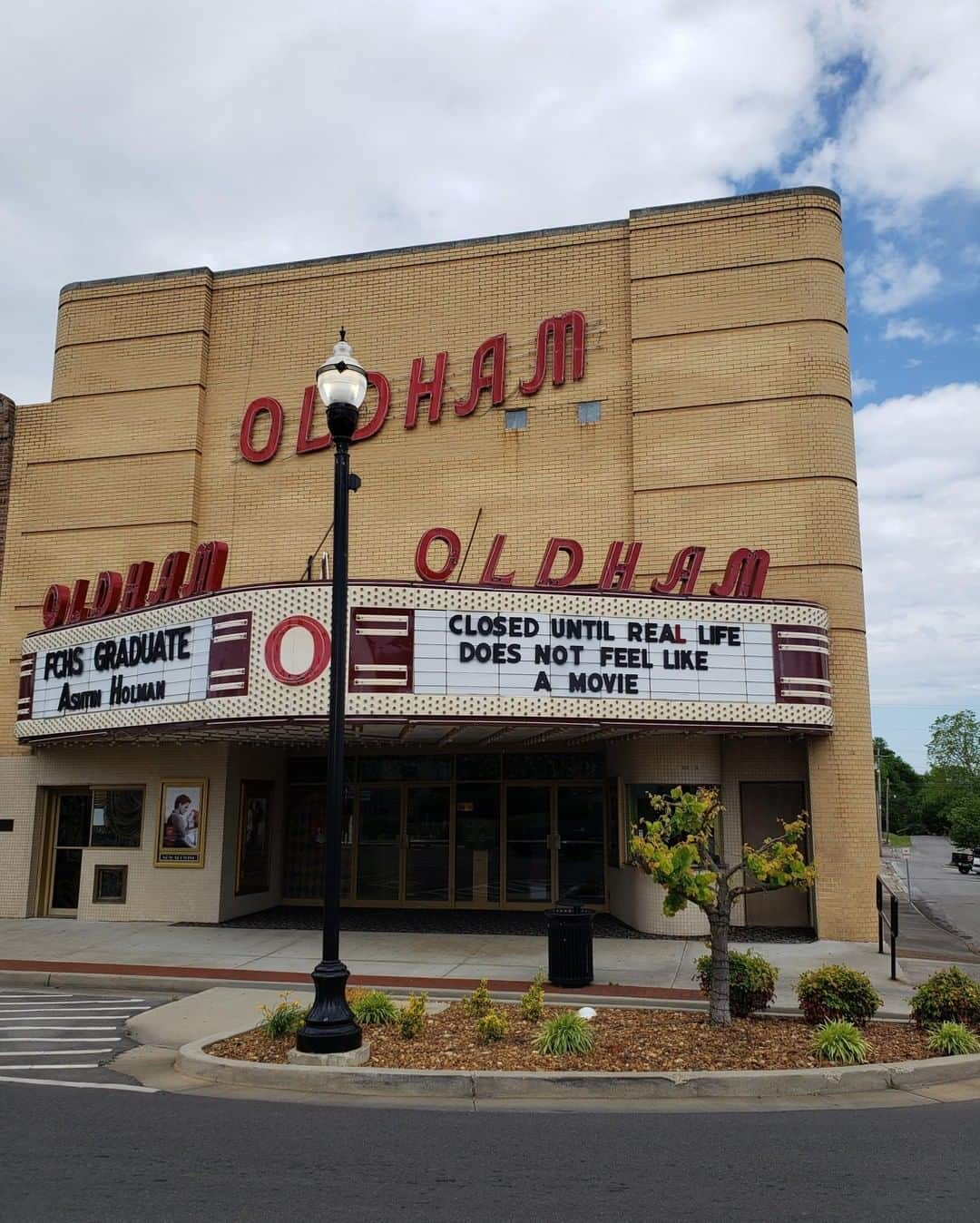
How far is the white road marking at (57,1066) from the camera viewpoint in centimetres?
947

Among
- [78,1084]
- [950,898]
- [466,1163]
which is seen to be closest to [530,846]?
[78,1084]

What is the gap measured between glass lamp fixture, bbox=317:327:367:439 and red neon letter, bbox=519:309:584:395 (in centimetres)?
1016

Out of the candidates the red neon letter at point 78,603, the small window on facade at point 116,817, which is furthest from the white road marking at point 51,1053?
the red neon letter at point 78,603

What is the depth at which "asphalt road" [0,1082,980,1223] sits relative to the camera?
5.92 meters

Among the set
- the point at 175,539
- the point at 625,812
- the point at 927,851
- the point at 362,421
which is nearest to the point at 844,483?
the point at 625,812

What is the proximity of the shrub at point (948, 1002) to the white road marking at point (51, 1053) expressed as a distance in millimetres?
7973

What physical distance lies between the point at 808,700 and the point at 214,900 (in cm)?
1093

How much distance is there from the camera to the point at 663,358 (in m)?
19.2

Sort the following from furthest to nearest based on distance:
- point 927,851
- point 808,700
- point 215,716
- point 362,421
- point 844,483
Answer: point 927,851 → point 362,421 → point 844,483 → point 808,700 → point 215,716

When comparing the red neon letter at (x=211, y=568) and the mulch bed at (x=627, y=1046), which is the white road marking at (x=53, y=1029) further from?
the red neon letter at (x=211, y=568)

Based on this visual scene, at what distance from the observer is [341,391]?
10.0 m

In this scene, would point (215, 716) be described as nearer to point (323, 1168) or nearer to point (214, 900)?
point (214, 900)

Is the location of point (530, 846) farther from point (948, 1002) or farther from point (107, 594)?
point (948, 1002)

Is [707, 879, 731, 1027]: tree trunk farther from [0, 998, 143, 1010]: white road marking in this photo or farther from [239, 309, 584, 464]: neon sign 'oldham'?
[239, 309, 584, 464]: neon sign 'oldham'
